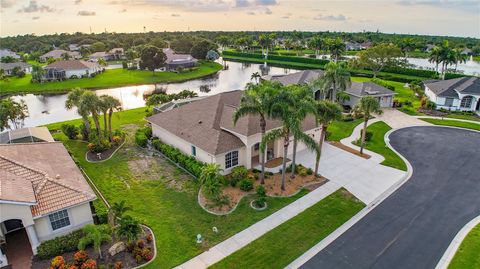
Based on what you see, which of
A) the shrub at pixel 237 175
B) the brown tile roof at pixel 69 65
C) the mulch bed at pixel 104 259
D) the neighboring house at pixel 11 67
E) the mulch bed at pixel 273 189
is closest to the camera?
the mulch bed at pixel 104 259

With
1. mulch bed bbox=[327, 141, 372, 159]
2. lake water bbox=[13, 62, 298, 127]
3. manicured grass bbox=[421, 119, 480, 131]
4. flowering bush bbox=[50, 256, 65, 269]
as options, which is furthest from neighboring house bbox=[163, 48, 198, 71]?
flowering bush bbox=[50, 256, 65, 269]

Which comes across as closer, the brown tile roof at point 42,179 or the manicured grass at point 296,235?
the manicured grass at point 296,235

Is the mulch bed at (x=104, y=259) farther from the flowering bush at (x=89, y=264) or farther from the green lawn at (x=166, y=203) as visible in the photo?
the green lawn at (x=166, y=203)

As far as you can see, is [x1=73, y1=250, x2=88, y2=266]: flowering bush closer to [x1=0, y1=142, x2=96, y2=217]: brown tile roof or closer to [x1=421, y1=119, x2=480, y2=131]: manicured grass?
[x1=0, y1=142, x2=96, y2=217]: brown tile roof

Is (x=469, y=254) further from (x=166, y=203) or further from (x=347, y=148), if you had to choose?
(x=166, y=203)

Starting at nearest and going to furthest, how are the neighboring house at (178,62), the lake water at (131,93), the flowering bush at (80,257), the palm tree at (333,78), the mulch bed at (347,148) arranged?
the flowering bush at (80,257), the mulch bed at (347,148), the palm tree at (333,78), the lake water at (131,93), the neighboring house at (178,62)

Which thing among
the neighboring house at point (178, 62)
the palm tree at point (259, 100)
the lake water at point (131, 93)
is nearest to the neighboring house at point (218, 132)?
the palm tree at point (259, 100)
